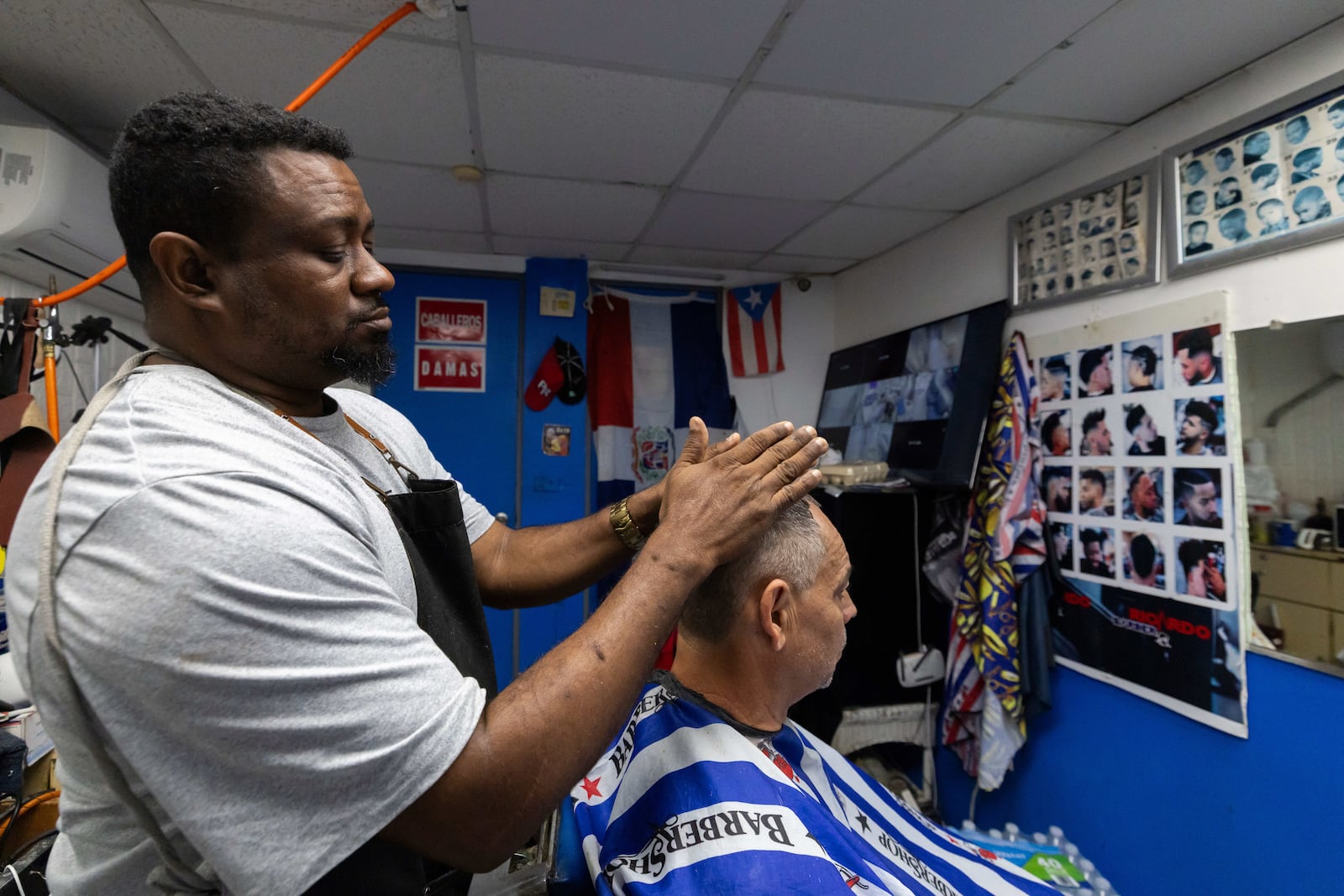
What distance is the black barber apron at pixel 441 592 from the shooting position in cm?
84

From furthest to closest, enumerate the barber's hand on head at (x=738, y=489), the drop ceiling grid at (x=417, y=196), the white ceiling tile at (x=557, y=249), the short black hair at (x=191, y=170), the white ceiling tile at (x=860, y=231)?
the white ceiling tile at (x=557, y=249)
the white ceiling tile at (x=860, y=231)
the drop ceiling grid at (x=417, y=196)
the barber's hand on head at (x=738, y=489)
the short black hair at (x=191, y=170)

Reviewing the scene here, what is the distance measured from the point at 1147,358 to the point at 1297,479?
1.65 feet

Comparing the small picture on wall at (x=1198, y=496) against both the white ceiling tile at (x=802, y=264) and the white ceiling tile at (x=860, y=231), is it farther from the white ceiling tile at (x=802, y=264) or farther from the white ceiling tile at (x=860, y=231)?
the white ceiling tile at (x=802, y=264)

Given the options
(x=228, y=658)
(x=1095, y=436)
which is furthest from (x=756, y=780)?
(x=1095, y=436)

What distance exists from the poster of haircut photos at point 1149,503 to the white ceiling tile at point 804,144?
A: 90 cm

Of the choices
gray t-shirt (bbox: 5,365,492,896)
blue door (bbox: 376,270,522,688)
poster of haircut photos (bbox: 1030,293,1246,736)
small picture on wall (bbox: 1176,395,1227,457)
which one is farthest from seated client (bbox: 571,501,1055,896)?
blue door (bbox: 376,270,522,688)

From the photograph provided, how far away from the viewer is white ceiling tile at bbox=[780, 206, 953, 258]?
263 cm

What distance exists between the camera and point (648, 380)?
3.57m

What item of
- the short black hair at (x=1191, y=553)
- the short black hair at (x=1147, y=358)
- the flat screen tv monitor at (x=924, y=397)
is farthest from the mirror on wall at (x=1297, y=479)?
the flat screen tv monitor at (x=924, y=397)

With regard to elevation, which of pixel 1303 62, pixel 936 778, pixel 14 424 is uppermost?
pixel 1303 62

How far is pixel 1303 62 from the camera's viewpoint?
4.95ft

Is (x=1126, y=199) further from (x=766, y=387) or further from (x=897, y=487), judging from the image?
(x=766, y=387)

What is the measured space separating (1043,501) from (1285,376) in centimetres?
78

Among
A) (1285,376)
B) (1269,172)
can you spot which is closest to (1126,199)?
(1269,172)
